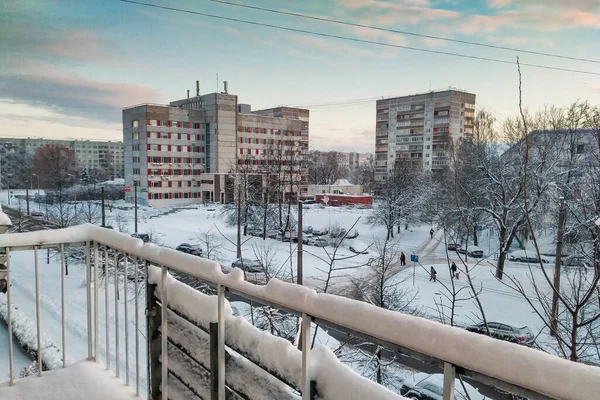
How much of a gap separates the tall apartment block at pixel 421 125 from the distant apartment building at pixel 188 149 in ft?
45.1

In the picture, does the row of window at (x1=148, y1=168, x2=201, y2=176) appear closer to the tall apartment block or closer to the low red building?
the low red building

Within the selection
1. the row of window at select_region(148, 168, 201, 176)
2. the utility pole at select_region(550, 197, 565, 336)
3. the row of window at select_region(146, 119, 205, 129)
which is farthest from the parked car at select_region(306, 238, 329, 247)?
the row of window at select_region(146, 119, 205, 129)

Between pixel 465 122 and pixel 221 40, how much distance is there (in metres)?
34.1

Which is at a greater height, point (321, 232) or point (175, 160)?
point (175, 160)

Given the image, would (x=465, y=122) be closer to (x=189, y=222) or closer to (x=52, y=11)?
(x=189, y=222)

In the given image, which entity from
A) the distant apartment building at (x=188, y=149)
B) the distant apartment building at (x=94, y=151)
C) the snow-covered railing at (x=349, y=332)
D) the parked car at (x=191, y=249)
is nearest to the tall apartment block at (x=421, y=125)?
the distant apartment building at (x=188, y=149)

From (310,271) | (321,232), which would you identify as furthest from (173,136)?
(310,271)

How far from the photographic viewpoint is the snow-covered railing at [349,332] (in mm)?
547

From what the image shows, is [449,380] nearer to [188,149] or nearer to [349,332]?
[349,332]

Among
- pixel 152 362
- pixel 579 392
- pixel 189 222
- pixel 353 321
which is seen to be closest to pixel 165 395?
pixel 152 362

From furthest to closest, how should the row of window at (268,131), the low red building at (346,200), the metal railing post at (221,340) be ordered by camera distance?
the row of window at (268,131), the low red building at (346,200), the metal railing post at (221,340)

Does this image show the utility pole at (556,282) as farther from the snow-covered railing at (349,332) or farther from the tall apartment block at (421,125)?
the tall apartment block at (421,125)

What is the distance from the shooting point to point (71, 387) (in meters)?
1.92

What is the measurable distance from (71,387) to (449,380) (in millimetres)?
1918
